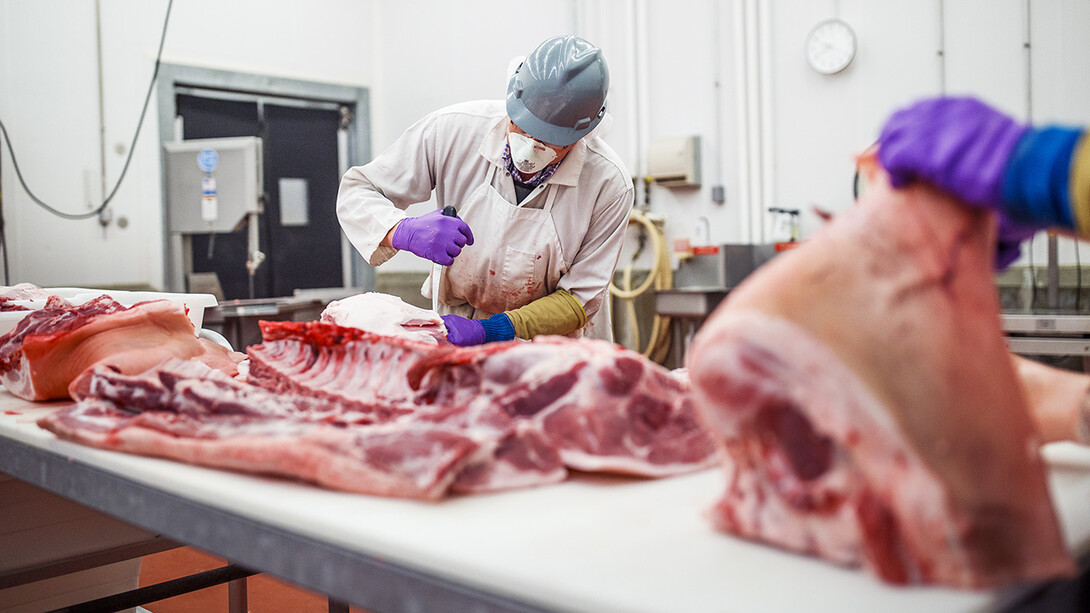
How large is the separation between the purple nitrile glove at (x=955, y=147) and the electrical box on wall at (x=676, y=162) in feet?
16.8

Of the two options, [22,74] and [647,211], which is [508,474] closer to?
[647,211]

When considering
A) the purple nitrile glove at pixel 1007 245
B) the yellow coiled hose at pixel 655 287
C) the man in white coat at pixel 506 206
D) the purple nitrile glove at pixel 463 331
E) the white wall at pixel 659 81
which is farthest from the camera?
the yellow coiled hose at pixel 655 287

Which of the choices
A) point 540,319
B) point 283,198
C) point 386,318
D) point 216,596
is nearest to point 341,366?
point 386,318

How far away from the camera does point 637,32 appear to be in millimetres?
6238

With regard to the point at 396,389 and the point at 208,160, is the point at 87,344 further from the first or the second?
the point at 208,160

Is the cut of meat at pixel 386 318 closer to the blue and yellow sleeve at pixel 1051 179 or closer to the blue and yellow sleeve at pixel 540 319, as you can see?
the blue and yellow sleeve at pixel 540 319

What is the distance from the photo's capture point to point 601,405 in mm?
1076

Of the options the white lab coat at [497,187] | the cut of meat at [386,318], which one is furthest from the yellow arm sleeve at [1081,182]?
the white lab coat at [497,187]

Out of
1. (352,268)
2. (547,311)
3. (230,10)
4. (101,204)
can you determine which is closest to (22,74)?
(101,204)

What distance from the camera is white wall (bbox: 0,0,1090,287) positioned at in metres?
4.76

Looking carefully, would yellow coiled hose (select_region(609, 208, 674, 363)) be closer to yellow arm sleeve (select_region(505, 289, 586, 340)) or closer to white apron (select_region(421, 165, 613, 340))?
white apron (select_region(421, 165, 613, 340))

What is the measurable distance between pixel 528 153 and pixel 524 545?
1783 mm

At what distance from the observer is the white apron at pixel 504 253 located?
265 centimetres

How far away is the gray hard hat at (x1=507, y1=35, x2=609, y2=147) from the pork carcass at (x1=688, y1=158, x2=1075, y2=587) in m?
1.58
